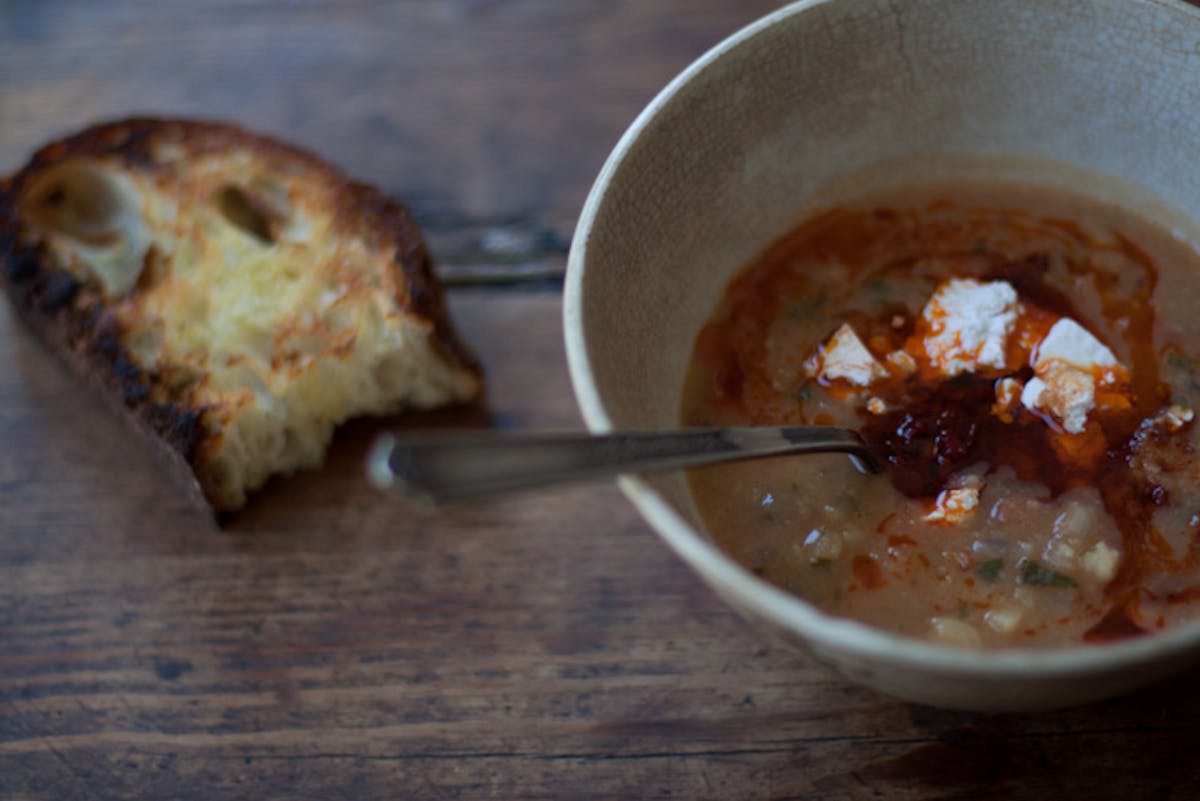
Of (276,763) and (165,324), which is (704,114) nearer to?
(165,324)

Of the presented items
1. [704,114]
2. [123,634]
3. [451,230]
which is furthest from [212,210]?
[704,114]

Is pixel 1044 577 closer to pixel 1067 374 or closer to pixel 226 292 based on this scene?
pixel 1067 374

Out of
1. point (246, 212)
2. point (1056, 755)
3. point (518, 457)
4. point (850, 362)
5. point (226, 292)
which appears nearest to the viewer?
point (518, 457)

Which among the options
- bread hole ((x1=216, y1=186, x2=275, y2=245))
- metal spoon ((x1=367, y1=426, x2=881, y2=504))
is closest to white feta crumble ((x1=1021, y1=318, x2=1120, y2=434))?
metal spoon ((x1=367, y1=426, x2=881, y2=504))

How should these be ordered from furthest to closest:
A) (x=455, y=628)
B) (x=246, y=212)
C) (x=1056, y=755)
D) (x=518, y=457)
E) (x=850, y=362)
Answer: (x=246, y=212), (x=455, y=628), (x=850, y=362), (x=1056, y=755), (x=518, y=457)

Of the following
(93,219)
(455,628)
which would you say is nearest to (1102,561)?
(455,628)

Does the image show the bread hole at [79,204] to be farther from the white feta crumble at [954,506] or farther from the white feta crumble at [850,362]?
the white feta crumble at [954,506]
